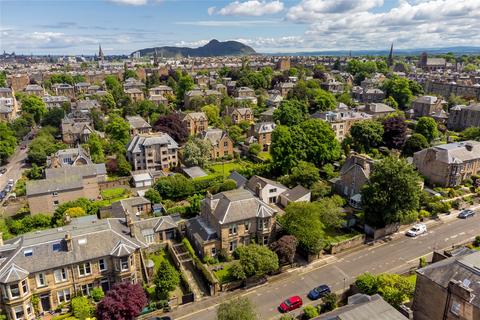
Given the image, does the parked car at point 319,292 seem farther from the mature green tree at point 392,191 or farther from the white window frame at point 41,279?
the white window frame at point 41,279

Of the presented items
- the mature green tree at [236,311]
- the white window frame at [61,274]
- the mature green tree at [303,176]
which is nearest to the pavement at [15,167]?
the white window frame at [61,274]

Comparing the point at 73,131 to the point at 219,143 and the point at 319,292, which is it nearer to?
the point at 219,143

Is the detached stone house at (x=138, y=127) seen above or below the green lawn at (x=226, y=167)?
above

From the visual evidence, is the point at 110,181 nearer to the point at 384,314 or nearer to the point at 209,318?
the point at 209,318

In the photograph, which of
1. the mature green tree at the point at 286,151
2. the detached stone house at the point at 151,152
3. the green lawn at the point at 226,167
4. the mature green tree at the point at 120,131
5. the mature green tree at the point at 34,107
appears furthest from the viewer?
the mature green tree at the point at 34,107

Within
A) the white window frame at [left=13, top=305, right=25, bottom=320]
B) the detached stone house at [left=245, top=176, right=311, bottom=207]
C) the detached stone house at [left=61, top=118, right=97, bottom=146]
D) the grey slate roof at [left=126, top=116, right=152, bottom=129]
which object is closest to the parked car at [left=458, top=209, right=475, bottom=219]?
the detached stone house at [left=245, top=176, right=311, bottom=207]

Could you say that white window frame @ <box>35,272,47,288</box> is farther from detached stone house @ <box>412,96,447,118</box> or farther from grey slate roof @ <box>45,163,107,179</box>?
detached stone house @ <box>412,96,447,118</box>
